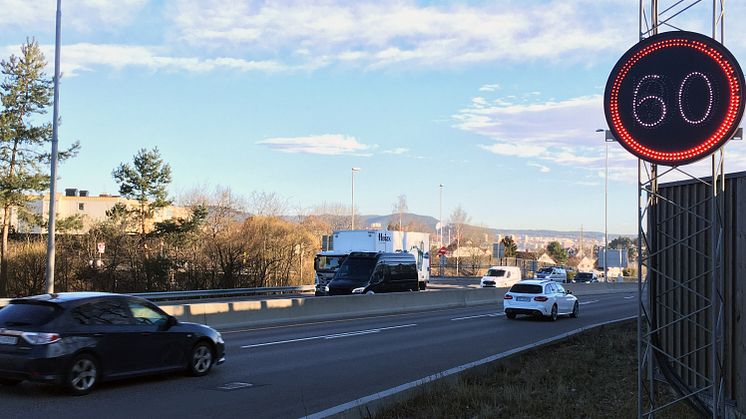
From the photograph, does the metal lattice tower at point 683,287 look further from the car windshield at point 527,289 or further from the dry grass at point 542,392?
the car windshield at point 527,289

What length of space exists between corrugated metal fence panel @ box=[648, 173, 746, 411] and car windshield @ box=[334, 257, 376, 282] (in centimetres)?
2132

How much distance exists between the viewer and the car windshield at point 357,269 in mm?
29438

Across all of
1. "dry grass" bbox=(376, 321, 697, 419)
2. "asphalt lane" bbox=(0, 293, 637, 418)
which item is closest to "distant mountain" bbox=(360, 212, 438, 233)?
"asphalt lane" bbox=(0, 293, 637, 418)

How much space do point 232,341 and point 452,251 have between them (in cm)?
10713

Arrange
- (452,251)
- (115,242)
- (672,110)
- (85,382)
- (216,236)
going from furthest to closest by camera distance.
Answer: (452,251) < (216,236) < (115,242) < (85,382) < (672,110)

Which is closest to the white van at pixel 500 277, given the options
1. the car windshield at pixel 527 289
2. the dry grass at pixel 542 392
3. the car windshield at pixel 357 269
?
the car windshield at pixel 357 269

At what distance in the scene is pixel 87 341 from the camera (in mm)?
9336

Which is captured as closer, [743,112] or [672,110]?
[743,112]

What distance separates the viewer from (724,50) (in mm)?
6152

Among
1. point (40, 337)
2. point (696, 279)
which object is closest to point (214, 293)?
point (40, 337)

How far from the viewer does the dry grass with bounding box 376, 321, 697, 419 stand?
7.80 meters

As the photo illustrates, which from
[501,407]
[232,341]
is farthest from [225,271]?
[501,407]

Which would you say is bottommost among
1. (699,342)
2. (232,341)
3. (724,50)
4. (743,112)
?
(232,341)

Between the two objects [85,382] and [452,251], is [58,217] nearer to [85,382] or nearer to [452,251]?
[85,382]
